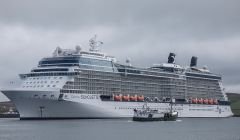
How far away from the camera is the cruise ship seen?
357 ft

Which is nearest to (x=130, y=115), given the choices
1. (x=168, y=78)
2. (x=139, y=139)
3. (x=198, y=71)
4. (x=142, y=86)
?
(x=142, y=86)

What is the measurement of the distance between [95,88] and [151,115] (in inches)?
543

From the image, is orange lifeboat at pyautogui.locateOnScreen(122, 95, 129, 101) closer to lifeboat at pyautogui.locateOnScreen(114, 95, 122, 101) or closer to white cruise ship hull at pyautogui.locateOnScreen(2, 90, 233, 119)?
lifeboat at pyautogui.locateOnScreen(114, 95, 122, 101)

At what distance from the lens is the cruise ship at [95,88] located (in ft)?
Answer: 357

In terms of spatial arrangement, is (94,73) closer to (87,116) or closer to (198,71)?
(87,116)

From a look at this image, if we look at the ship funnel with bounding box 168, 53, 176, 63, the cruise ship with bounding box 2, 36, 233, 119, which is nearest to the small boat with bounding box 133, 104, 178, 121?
the cruise ship with bounding box 2, 36, 233, 119

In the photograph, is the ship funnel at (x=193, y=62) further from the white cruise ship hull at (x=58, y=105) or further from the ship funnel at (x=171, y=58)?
the white cruise ship hull at (x=58, y=105)

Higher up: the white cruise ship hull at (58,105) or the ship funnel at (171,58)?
the ship funnel at (171,58)

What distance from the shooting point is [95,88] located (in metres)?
115

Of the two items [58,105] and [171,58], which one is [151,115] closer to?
[58,105]

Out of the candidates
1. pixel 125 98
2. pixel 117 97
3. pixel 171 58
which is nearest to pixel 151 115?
pixel 125 98

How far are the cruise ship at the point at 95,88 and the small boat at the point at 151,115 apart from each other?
2072 millimetres

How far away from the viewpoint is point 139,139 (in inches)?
2874

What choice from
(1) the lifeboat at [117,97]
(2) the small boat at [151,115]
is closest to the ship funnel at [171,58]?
(2) the small boat at [151,115]
